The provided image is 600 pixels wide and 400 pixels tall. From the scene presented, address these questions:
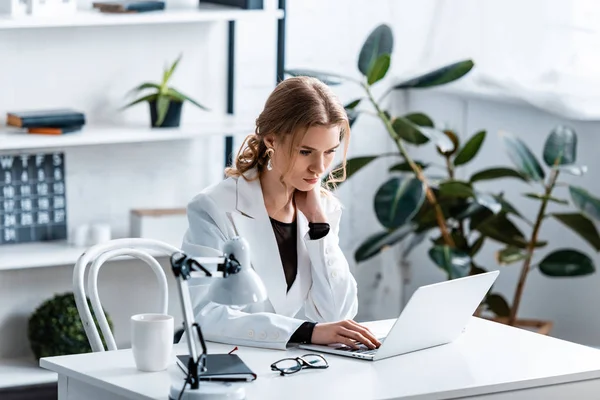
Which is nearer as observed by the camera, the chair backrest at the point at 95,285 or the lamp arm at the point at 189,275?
the lamp arm at the point at 189,275

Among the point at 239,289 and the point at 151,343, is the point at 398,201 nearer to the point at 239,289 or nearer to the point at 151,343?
the point at 151,343

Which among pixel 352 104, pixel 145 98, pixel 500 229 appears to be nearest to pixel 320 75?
pixel 352 104

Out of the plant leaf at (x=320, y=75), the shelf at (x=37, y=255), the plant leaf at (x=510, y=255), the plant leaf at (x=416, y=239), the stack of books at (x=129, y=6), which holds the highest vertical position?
the stack of books at (x=129, y=6)

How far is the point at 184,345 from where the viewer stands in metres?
2.47

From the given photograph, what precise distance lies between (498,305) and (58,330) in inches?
57.3

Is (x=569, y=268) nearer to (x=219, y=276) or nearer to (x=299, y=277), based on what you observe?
(x=299, y=277)

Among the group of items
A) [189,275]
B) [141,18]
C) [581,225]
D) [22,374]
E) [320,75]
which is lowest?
[22,374]

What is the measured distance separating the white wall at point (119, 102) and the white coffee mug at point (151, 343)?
177 cm

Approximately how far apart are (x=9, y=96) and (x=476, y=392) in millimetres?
2128

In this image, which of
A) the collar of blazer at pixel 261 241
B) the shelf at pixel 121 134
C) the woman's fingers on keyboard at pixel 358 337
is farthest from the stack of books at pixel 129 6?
the woman's fingers on keyboard at pixel 358 337

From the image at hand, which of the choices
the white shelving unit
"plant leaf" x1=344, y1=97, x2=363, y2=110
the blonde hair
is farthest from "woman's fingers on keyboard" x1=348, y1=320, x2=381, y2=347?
"plant leaf" x1=344, y1=97, x2=363, y2=110

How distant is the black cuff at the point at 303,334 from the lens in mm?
2486

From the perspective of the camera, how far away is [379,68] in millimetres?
3896

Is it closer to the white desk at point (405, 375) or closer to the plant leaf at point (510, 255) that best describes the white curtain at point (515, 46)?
the plant leaf at point (510, 255)
